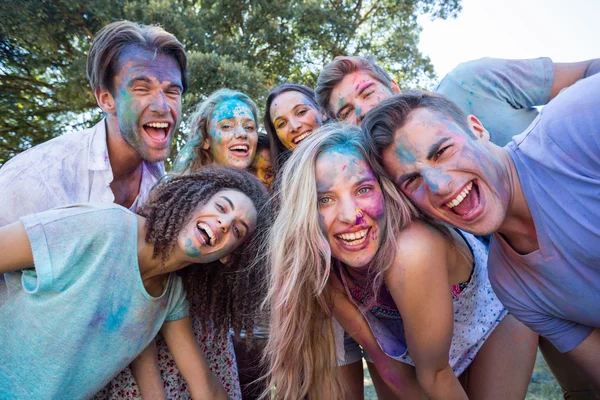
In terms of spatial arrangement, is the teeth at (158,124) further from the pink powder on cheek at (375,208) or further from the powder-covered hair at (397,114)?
the pink powder on cheek at (375,208)

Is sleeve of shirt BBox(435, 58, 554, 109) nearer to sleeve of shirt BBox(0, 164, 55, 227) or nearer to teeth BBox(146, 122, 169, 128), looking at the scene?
teeth BBox(146, 122, 169, 128)

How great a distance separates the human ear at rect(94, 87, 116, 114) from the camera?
3.32 meters

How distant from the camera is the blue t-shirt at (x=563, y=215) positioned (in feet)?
6.30

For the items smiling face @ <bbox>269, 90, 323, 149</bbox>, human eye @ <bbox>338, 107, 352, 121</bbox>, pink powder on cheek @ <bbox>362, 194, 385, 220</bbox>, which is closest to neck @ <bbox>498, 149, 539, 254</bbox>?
pink powder on cheek @ <bbox>362, 194, 385, 220</bbox>

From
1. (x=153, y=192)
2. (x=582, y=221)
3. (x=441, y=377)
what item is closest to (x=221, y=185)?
(x=153, y=192)

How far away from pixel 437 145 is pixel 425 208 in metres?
0.32

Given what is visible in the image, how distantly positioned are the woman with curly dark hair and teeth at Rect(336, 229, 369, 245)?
2.05 feet

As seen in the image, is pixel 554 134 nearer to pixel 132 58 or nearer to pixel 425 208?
pixel 425 208

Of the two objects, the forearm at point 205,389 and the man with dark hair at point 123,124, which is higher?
the man with dark hair at point 123,124

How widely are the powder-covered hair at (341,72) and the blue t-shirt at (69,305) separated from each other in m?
1.98

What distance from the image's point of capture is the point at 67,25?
7797 mm

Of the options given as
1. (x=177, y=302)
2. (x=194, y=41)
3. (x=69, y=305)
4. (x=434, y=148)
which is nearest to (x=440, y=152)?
(x=434, y=148)

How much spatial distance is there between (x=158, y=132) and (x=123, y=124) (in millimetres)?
244

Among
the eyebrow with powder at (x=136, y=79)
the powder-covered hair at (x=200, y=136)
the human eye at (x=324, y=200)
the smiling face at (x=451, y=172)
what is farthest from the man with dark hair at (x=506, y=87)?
the eyebrow with powder at (x=136, y=79)
